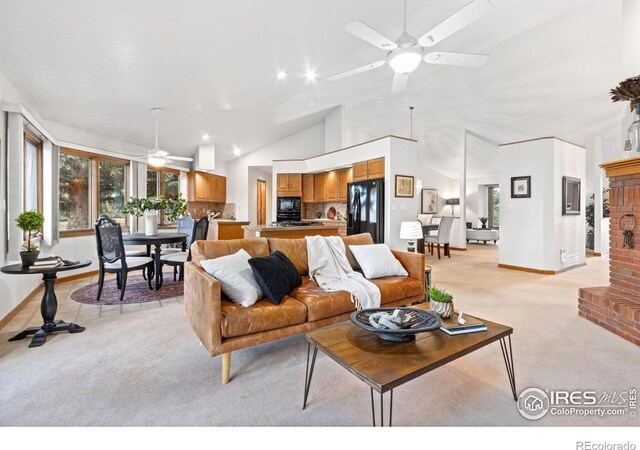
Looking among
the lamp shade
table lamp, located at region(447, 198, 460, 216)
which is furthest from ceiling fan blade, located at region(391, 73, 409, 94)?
table lamp, located at region(447, 198, 460, 216)

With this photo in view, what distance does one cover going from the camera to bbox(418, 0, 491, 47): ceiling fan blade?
213cm

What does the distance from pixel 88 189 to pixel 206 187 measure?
8.45 feet

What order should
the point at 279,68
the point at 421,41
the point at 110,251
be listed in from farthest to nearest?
1. the point at 279,68
2. the point at 110,251
3. the point at 421,41

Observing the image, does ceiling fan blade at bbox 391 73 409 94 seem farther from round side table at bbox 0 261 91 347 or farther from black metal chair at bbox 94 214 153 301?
black metal chair at bbox 94 214 153 301

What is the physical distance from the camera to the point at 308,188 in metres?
7.90

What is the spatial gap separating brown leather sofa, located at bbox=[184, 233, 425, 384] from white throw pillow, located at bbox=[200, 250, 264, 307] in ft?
0.17

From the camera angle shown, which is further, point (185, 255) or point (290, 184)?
point (290, 184)

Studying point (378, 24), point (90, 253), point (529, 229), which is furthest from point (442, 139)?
point (90, 253)

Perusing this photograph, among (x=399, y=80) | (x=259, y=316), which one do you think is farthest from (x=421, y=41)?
(x=259, y=316)

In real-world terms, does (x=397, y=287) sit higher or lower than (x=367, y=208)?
lower

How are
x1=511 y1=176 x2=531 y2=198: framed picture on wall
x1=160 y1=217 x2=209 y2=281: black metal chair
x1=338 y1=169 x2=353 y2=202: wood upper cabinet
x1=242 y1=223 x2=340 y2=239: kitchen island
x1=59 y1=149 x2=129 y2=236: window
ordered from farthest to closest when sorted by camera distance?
1. x1=338 y1=169 x2=353 y2=202: wood upper cabinet
2. x1=511 y1=176 x2=531 y2=198: framed picture on wall
3. x1=59 y1=149 x2=129 y2=236: window
4. x1=242 y1=223 x2=340 y2=239: kitchen island
5. x1=160 y1=217 x2=209 y2=281: black metal chair

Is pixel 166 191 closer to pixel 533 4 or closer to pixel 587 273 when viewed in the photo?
pixel 533 4

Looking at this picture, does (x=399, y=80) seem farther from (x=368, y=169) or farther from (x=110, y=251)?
(x=110, y=251)

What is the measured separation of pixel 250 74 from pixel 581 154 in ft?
19.8
